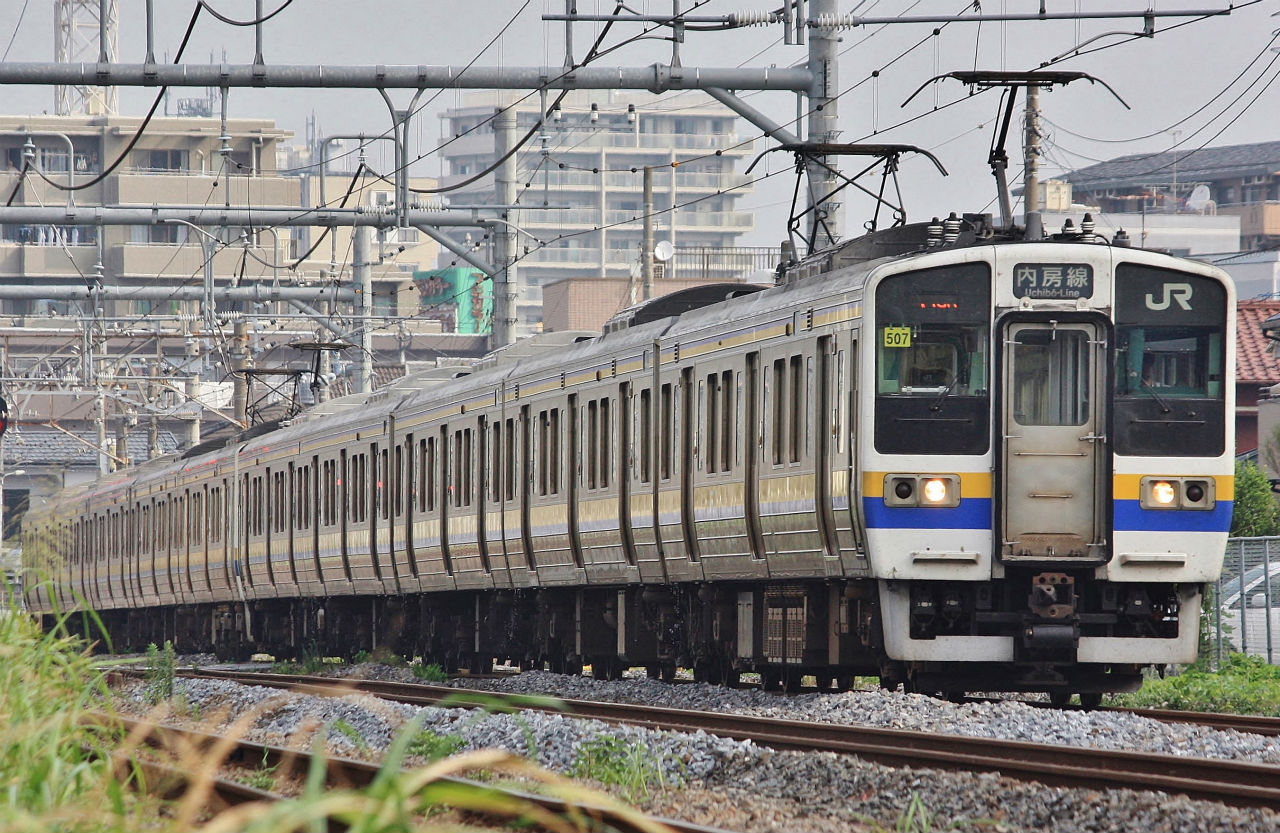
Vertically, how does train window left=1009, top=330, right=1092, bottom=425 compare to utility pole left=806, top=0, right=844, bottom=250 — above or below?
below

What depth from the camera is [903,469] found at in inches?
496

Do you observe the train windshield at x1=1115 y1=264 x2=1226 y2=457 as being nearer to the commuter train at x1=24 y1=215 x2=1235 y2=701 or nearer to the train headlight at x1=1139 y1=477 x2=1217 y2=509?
the commuter train at x1=24 y1=215 x2=1235 y2=701

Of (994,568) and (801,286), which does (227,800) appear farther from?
(801,286)

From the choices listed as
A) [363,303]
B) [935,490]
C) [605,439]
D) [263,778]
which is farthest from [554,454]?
[363,303]

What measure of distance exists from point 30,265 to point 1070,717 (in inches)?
3961

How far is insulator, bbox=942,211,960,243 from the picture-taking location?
13.3 metres

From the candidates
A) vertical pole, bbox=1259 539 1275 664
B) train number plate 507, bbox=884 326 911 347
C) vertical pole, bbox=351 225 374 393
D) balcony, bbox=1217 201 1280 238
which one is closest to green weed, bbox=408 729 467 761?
train number plate 507, bbox=884 326 911 347

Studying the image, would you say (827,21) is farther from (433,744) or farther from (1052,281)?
(433,744)

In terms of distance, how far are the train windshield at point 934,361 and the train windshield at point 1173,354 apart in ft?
2.88

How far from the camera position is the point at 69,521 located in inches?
1694

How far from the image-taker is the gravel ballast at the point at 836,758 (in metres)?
7.63

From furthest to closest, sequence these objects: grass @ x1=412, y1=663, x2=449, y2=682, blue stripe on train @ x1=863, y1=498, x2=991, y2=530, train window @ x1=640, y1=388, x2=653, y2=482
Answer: grass @ x1=412, y1=663, x2=449, y2=682 → train window @ x1=640, y1=388, x2=653, y2=482 → blue stripe on train @ x1=863, y1=498, x2=991, y2=530

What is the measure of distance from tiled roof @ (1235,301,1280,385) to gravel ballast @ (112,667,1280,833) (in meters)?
37.4

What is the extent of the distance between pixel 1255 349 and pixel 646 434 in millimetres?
38069
